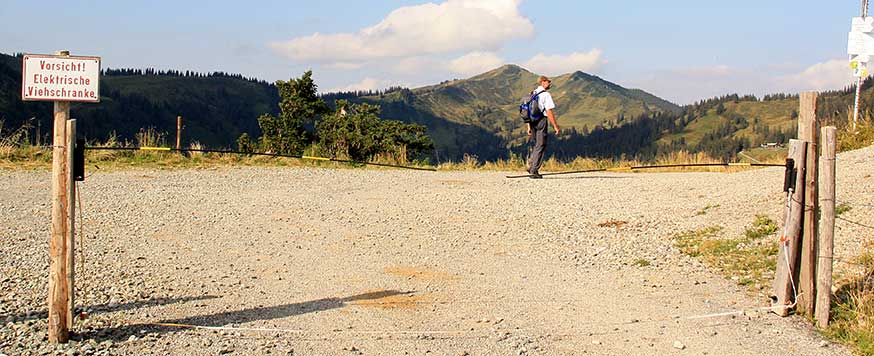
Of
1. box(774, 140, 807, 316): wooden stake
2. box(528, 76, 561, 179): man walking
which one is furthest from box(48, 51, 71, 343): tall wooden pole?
box(528, 76, 561, 179): man walking

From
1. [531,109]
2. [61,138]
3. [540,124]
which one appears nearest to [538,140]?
[540,124]

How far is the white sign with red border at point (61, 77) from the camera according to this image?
5.58m

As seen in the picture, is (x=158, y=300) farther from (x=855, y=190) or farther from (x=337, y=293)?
(x=855, y=190)

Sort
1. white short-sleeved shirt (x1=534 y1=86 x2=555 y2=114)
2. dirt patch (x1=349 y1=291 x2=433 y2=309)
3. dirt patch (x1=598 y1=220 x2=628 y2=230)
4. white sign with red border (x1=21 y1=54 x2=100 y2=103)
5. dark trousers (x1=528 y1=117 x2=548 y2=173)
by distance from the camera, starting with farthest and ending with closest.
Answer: dark trousers (x1=528 y1=117 x2=548 y2=173) → white short-sleeved shirt (x1=534 y1=86 x2=555 y2=114) → dirt patch (x1=598 y1=220 x2=628 y2=230) → dirt patch (x1=349 y1=291 x2=433 y2=309) → white sign with red border (x1=21 y1=54 x2=100 y2=103)

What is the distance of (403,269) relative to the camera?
8398 mm

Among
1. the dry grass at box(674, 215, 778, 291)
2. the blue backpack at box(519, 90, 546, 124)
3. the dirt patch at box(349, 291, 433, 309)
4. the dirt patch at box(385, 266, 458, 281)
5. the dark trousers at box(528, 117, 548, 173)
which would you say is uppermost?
the blue backpack at box(519, 90, 546, 124)

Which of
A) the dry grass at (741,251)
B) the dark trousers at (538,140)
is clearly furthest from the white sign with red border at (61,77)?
the dark trousers at (538,140)

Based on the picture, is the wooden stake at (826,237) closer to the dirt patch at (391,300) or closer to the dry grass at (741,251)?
the dry grass at (741,251)

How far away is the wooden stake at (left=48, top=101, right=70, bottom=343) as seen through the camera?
5641 millimetres

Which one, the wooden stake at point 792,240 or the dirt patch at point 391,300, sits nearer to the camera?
the wooden stake at point 792,240

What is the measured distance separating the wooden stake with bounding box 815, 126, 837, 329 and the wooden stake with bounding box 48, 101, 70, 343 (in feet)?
19.2

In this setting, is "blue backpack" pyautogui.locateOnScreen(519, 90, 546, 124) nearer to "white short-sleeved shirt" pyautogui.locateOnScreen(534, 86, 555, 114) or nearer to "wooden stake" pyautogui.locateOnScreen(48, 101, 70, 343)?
"white short-sleeved shirt" pyautogui.locateOnScreen(534, 86, 555, 114)

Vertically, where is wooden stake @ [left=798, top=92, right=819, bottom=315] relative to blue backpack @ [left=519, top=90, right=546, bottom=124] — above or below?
below

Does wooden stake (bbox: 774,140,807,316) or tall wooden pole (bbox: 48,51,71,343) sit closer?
tall wooden pole (bbox: 48,51,71,343)
